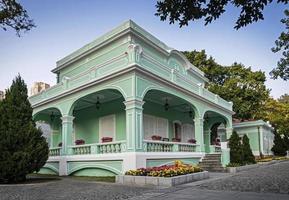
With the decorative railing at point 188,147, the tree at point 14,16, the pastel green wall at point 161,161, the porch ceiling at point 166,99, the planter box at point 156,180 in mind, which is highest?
the tree at point 14,16

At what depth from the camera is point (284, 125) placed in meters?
33.5

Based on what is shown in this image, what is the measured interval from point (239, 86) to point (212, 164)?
57.4 feet

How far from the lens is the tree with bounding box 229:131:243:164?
1895 centimetres

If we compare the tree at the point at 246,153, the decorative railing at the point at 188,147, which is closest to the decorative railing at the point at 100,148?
the decorative railing at the point at 188,147

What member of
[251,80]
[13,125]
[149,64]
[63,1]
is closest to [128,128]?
[149,64]

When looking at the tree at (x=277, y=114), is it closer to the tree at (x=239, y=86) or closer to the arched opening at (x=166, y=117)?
the tree at (x=239, y=86)

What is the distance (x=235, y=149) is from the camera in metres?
19.1

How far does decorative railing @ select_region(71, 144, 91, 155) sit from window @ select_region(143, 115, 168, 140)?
3.78 metres

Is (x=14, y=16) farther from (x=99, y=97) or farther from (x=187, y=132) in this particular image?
(x=187, y=132)

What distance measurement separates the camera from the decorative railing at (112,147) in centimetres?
1330

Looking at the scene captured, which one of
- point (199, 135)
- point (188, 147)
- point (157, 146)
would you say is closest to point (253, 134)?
point (199, 135)

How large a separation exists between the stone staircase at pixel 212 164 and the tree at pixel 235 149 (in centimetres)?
146

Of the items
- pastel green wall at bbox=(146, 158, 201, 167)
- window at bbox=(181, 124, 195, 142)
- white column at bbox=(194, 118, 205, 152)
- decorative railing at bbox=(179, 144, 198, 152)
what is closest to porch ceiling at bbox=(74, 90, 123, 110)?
pastel green wall at bbox=(146, 158, 201, 167)

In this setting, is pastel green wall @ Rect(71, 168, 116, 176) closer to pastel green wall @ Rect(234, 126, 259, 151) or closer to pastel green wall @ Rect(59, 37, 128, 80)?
pastel green wall @ Rect(59, 37, 128, 80)
